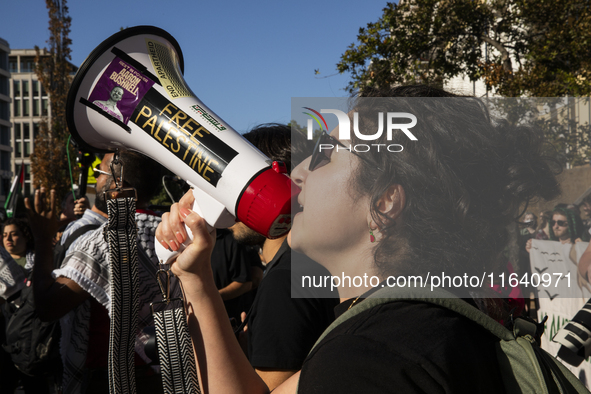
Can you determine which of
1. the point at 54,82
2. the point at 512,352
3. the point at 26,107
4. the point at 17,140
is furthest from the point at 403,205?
the point at 26,107

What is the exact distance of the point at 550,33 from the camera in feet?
26.2

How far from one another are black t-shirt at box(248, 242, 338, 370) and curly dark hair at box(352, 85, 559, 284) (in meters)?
0.48

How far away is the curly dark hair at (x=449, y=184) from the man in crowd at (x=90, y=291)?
4.61 feet

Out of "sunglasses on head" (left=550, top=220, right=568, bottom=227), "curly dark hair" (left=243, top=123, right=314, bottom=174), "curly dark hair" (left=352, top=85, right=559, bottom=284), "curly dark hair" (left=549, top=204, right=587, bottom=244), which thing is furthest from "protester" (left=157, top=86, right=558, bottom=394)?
"sunglasses on head" (left=550, top=220, right=568, bottom=227)

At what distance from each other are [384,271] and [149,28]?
4.07 feet

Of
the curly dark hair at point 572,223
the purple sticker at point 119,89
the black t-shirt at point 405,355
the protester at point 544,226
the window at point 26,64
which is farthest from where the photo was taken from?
the window at point 26,64

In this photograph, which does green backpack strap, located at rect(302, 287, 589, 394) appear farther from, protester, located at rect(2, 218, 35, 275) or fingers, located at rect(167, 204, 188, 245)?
protester, located at rect(2, 218, 35, 275)

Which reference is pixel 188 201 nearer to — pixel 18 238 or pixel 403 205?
pixel 403 205

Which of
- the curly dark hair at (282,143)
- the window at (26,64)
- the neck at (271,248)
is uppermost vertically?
the window at (26,64)

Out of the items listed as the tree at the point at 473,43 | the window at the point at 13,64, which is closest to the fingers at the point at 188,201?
the tree at the point at 473,43

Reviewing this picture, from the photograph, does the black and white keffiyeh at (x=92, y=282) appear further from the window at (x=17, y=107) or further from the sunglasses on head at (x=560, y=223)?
the window at (x=17, y=107)

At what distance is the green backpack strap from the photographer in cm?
92

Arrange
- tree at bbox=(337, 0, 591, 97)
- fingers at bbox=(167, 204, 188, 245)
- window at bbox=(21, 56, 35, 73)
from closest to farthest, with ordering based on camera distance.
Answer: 1. fingers at bbox=(167, 204, 188, 245)
2. tree at bbox=(337, 0, 591, 97)
3. window at bbox=(21, 56, 35, 73)

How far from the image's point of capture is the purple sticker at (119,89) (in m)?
1.63
